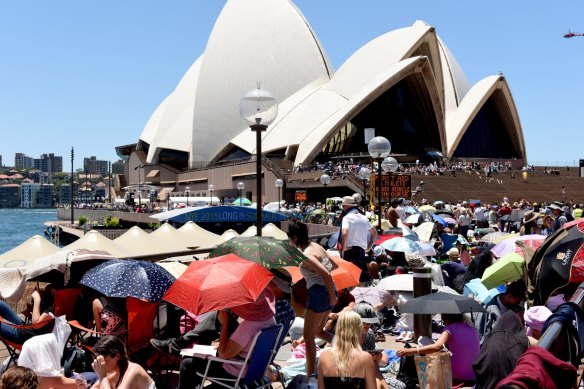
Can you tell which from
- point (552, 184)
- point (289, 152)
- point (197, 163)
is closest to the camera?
point (552, 184)

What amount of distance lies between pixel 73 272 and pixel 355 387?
A: 11.8ft

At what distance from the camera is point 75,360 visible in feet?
15.8

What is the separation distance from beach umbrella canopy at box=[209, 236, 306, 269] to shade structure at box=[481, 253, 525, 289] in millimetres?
1823

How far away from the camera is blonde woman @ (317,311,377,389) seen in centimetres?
339

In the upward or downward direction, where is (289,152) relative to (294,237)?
upward

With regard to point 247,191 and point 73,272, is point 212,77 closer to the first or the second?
point 247,191

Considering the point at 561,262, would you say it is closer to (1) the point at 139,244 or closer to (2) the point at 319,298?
(2) the point at 319,298

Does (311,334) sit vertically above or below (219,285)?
below

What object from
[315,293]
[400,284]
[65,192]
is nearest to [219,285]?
[315,293]

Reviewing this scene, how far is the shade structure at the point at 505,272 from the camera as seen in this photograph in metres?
5.78

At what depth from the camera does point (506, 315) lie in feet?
11.3

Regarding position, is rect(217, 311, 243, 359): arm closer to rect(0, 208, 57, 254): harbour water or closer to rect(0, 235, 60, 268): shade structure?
rect(0, 235, 60, 268): shade structure

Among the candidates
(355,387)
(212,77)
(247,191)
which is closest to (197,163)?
(212,77)

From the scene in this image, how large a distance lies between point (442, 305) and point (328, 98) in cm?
3947
